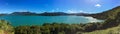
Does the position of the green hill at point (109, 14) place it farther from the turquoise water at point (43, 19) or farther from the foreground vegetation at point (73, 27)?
the turquoise water at point (43, 19)

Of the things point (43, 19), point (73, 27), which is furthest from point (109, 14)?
point (43, 19)

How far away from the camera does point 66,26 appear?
8.07 m

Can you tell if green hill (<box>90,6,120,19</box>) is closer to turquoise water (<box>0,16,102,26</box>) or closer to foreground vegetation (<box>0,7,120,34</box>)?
foreground vegetation (<box>0,7,120,34</box>)

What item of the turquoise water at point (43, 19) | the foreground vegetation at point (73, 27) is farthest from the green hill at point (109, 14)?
the turquoise water at point (43, 19)

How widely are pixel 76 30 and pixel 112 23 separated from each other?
998mm

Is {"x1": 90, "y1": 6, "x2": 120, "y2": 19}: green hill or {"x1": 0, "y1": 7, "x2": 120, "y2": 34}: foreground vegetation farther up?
{"x1": 90, "y1": 6, "x2": 120, "y2": 19}: green hill

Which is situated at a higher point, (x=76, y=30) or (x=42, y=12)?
(x=42, y=12)

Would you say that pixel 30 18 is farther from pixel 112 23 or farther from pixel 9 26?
pixel 112 23

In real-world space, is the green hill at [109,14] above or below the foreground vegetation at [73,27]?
above

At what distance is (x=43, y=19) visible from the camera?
7.89 m

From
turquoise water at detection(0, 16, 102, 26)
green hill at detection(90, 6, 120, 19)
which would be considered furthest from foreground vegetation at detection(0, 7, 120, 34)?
turquoise water at detection(0, 16, 102, 26)

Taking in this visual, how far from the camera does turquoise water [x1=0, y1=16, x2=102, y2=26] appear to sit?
7637 mm

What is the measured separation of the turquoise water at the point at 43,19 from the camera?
7637 mm

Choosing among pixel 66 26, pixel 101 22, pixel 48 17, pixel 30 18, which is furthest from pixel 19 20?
pixel 101 22
